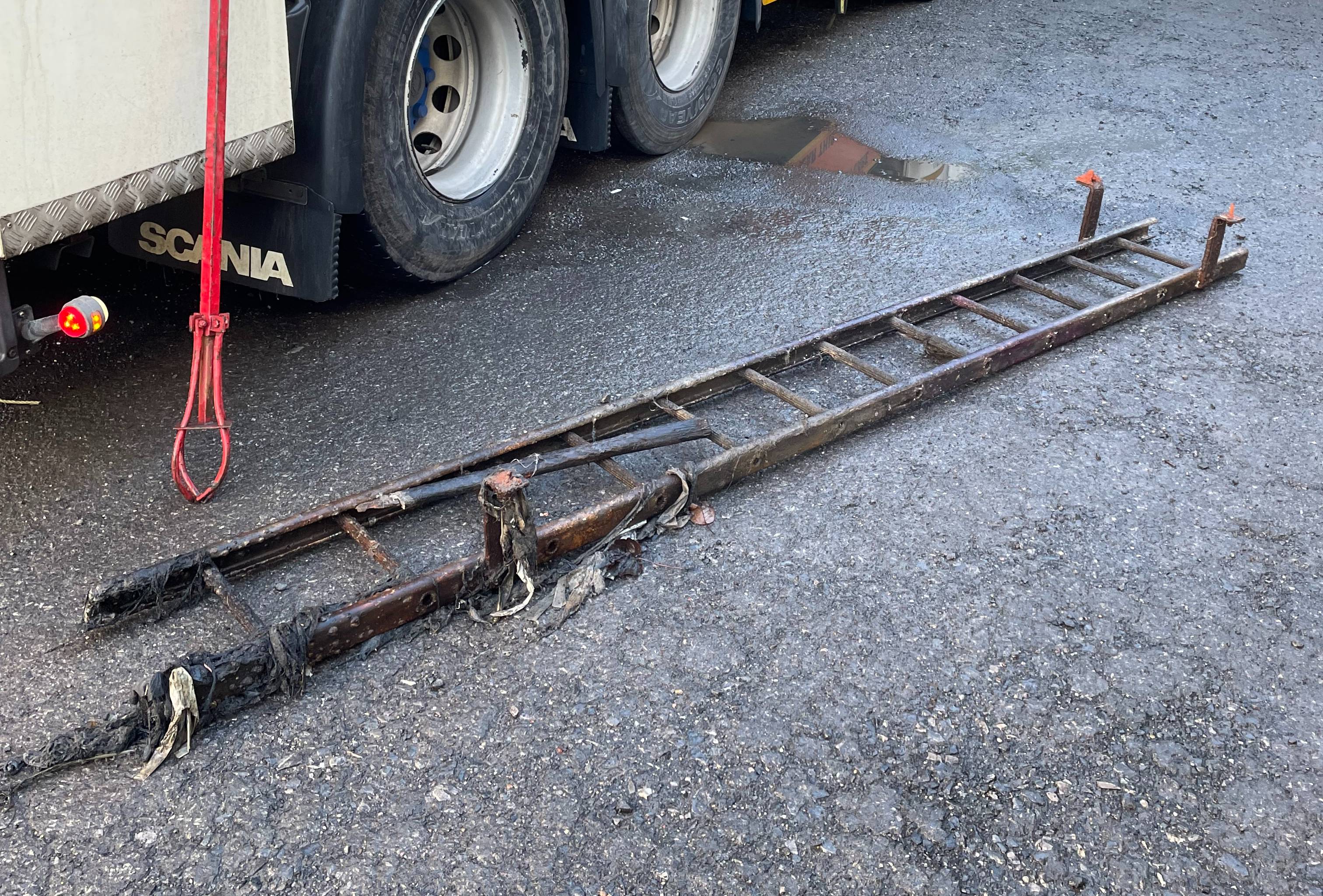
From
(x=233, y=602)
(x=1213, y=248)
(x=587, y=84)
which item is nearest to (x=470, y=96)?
(x=587, y=84)

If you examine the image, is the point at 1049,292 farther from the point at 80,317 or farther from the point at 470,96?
the point at 80,317

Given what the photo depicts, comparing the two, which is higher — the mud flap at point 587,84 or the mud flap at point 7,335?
the mud flap at point 587,84

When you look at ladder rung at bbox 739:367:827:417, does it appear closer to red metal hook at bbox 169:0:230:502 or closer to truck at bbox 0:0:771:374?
truck at bbox 0:0:771:374

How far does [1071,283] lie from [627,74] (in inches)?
80.4

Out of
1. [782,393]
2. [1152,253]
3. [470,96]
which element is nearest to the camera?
[782,393]

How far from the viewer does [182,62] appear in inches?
112

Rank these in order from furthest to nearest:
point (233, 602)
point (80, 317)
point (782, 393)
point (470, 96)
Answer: point (470, 96) → point (782, 393) → point (80, 317) → point (233, 602)

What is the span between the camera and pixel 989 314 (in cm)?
399

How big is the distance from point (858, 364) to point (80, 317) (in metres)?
2.17

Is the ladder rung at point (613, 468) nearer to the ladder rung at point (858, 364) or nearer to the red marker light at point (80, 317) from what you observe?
the ladder rung at point (858, 364)

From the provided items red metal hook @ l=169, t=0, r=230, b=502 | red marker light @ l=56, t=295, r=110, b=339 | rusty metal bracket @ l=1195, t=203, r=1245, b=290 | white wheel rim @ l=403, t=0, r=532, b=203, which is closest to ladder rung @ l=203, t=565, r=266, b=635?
red metal hook @ l=169, t=0, r=230, b=502

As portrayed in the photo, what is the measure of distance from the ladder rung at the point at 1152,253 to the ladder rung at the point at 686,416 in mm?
2072

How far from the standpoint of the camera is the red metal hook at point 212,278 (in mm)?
2807

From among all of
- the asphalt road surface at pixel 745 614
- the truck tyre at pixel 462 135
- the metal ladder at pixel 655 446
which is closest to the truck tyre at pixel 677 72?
the asphalt road surface at pixel 745 614
